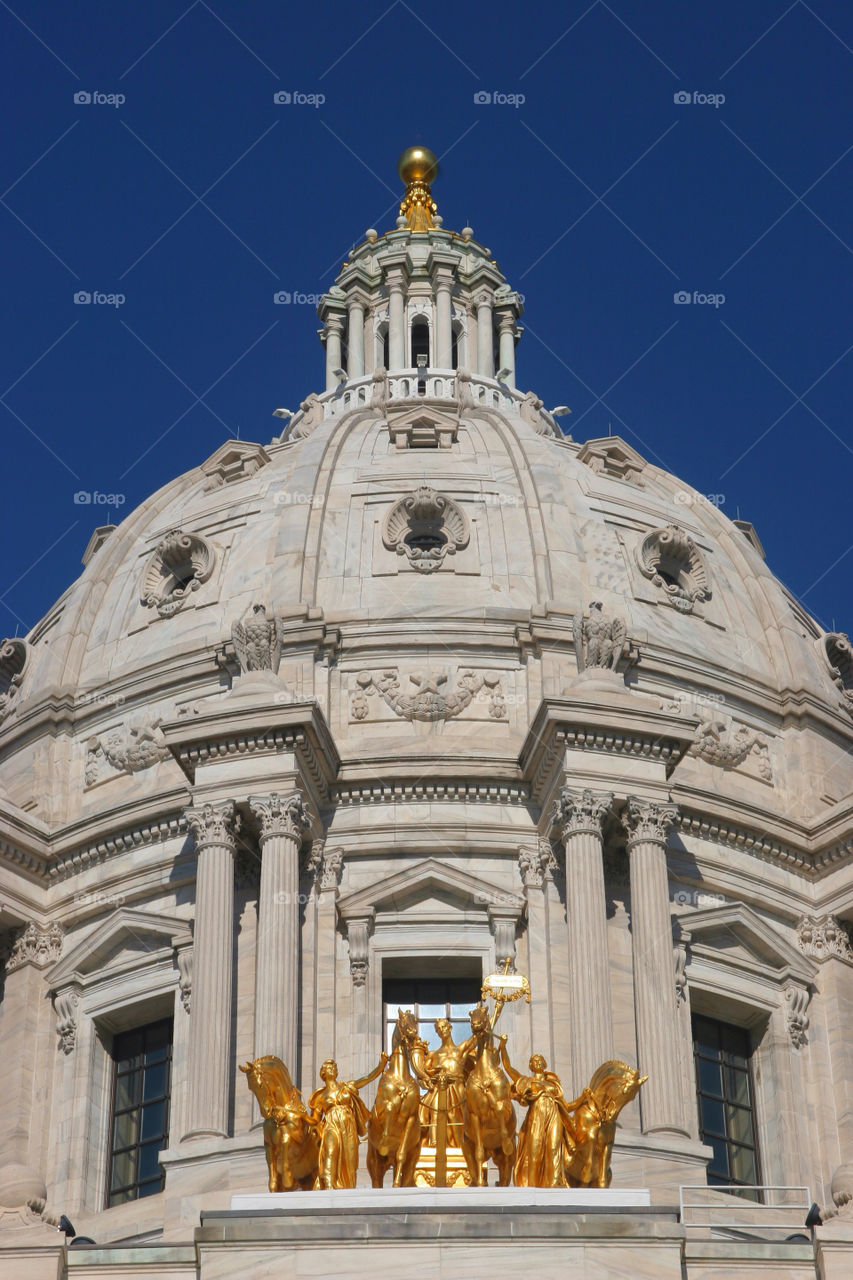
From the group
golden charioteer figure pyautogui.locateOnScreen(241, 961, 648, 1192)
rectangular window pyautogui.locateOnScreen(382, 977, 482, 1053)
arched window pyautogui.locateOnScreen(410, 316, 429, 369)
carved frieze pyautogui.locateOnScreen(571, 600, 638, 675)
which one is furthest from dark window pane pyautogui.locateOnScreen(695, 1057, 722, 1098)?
arched window pyautogui.locateOnScreen(410, 316, 429, 369)

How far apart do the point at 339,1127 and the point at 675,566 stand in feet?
75.0

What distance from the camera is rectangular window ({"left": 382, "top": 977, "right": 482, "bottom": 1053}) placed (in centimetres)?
5466

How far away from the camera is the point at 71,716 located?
202ft

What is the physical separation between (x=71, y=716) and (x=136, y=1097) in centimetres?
957

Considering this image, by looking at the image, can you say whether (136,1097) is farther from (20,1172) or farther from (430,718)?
(430,718)

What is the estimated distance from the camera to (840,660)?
66125mm

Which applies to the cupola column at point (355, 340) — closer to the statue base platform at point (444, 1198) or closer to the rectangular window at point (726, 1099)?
the rectangular window at point (726, 1099)

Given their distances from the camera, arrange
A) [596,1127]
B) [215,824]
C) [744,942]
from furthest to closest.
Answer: [744,942] → [215,824] → [596,1127]

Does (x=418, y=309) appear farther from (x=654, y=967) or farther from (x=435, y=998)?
(x=654, y=967)

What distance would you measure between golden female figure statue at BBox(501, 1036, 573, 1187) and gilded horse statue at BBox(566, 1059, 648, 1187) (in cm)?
12

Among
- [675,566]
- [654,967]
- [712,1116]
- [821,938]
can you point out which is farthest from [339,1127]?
[675,566]

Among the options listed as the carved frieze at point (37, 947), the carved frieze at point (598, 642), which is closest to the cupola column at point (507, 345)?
the carved frieze at point (598, 642)

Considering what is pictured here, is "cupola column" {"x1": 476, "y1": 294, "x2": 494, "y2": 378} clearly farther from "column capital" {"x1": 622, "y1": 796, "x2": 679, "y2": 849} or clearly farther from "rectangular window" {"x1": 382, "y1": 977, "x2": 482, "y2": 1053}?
"rectangular window" {"x1": 382, "y1": 977, "x2": 482, "y2": 1053}

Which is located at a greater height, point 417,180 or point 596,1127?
point 417,180
